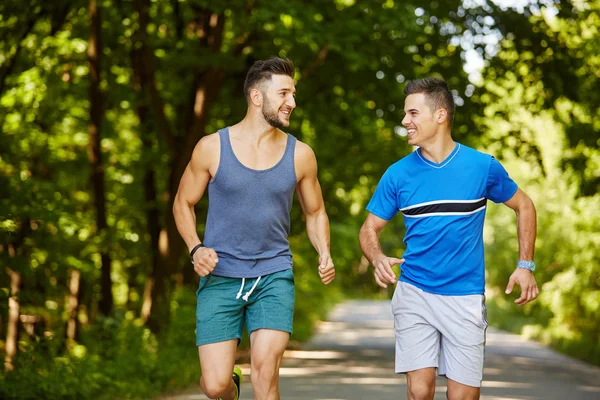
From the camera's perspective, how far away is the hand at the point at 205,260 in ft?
19.2

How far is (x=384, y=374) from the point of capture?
15.1m

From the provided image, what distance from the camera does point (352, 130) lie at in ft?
65.3

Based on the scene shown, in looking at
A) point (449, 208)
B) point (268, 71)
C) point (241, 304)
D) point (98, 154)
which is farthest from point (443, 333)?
point (98, 154)

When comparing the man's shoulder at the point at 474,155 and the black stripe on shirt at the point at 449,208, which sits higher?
the man's shoulder at the point at 474,155

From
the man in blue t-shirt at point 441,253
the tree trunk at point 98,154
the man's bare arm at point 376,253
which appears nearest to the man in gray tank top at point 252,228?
the man's bare arm at point 376,253

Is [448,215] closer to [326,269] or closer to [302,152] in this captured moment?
[326,269]

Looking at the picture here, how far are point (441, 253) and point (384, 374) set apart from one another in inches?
370

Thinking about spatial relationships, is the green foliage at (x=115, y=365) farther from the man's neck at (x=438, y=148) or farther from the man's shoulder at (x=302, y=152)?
the man's neck at (x=438, y=148)

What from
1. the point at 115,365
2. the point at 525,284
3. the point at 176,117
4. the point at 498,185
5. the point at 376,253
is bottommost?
the point at 115,365

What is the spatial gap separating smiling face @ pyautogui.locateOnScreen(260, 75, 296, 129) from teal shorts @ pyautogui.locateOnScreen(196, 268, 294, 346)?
81 cm

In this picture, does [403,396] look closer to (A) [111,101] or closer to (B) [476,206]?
(B) [476,206]

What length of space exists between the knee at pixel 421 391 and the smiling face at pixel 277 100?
154cm

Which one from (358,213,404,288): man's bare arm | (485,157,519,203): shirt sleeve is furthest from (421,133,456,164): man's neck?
(358,213,404,288): man's bare arm

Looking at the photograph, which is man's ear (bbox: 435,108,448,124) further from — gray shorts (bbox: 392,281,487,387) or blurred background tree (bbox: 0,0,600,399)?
blurred background tree (bbox: 0,0,600,399)
